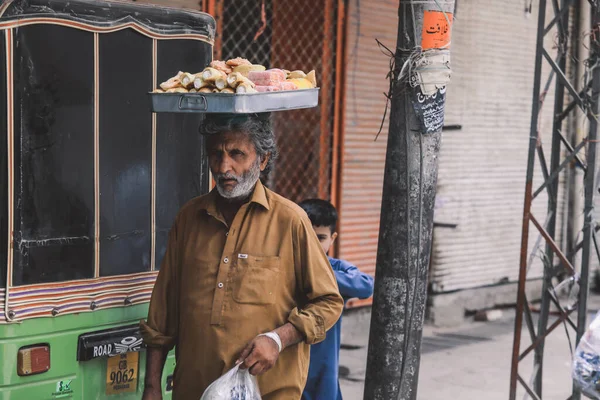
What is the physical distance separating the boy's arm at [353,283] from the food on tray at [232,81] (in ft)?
3.76

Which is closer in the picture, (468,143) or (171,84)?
(171,84)

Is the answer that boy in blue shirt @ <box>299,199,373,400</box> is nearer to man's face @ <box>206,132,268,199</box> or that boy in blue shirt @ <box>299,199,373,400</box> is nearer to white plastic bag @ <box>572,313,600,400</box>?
white plastic bag @ <box>572,313,600,400</box>

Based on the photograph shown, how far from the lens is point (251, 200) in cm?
328

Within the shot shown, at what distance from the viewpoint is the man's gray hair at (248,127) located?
324cm

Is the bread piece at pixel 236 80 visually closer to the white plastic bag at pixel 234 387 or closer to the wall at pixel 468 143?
the white plastic bag at pixel 234 387

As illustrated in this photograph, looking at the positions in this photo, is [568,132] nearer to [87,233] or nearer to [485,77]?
[485,77]

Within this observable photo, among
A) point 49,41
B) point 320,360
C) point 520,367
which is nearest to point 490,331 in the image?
point 520,367

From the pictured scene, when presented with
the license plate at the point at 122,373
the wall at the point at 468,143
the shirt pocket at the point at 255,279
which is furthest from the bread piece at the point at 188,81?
the wall at the point at 468,143

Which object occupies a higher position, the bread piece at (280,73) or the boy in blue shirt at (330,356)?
the bread piece at (280,73)

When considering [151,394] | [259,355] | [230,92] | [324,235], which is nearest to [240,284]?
[259,355]

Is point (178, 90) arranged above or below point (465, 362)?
above

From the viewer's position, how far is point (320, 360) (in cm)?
423

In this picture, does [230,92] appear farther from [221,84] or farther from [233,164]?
[233,164]

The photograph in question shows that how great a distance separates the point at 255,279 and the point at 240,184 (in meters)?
0.34
